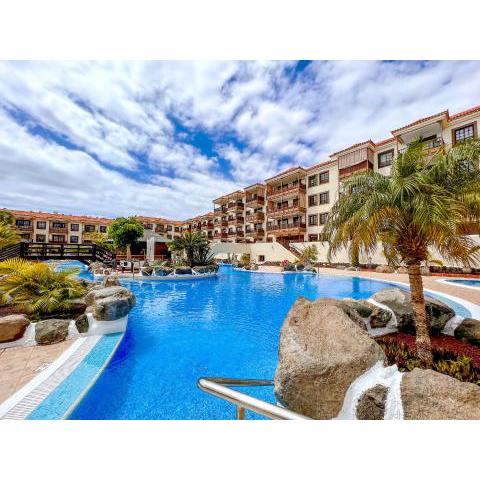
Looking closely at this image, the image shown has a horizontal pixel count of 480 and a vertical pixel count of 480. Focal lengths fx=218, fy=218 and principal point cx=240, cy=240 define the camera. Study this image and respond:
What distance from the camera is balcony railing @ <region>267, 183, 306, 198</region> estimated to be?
34.1 metres

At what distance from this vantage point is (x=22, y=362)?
4.64m

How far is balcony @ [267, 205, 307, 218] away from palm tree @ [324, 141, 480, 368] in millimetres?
29707

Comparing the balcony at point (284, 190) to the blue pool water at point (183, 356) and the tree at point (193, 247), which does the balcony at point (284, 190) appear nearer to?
the tree at point (193, 247)

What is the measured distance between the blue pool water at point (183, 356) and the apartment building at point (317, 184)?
18.0 m

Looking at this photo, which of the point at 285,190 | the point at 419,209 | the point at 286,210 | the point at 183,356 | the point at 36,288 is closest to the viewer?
the point at 419,209

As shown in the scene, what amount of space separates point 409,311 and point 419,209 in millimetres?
3389

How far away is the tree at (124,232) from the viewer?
28.0 meters

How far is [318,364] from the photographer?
3.20 metres

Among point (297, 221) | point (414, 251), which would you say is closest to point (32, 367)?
point (414, 251)

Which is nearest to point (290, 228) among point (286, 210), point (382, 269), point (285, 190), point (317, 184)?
point (286, 210)

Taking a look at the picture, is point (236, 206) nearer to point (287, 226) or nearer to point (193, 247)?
point (287, 226)
